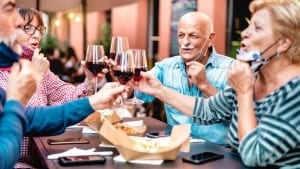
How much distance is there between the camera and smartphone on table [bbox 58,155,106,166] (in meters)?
1.80

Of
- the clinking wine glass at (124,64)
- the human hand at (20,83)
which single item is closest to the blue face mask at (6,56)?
the human hand at (20,83)

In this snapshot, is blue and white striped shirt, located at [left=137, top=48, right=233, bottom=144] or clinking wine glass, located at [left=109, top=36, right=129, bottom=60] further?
blue and white striped shirt, located at [left=137, top=48, right=233, bottom=144]

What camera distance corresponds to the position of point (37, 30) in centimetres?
319

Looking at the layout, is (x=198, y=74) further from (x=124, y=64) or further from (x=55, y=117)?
(x=55, y=117)

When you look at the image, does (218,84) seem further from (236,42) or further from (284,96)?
(236,42)

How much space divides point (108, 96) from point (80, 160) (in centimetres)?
42

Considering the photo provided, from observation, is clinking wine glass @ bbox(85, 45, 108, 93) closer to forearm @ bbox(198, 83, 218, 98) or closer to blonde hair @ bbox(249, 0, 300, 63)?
forearm @ bbox(198, 83, 218, 98)

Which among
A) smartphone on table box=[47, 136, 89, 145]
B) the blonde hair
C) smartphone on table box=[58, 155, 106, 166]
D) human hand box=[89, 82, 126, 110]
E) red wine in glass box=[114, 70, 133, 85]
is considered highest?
the blonde hair

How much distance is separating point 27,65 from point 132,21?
10410mm

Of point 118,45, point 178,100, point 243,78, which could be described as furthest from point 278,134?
point 118,45

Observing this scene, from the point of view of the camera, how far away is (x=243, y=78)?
1920 millimetres

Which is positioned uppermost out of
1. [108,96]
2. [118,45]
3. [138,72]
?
[118,45]

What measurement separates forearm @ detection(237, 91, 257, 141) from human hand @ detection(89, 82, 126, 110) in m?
0.57

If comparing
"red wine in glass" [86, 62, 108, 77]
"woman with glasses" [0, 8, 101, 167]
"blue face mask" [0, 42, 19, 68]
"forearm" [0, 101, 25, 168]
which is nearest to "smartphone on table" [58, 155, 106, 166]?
"forearm" [0, 101, 25, 168]
